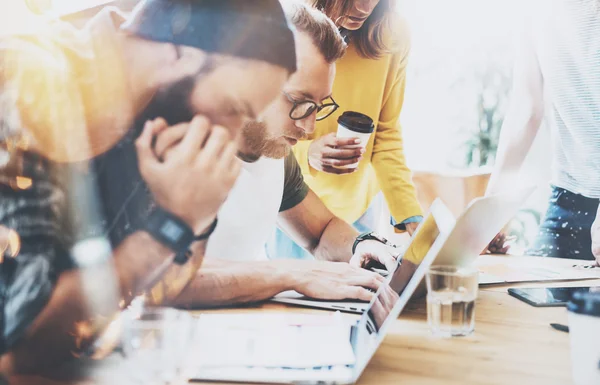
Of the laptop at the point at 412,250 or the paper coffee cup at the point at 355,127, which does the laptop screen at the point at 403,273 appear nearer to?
the laptop at the point at 412,250

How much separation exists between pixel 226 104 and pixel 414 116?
748mm

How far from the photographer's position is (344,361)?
0.75m

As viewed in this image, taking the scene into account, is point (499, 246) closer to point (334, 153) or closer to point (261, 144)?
point (334, 153)

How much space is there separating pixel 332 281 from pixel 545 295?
0.48 meters

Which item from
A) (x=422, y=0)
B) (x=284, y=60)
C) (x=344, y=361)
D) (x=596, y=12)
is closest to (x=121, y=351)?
(x=344, y=361)

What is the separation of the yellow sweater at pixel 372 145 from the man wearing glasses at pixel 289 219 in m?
0.03

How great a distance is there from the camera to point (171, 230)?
96 centimetres

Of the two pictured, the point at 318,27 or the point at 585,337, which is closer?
the point at 585,337

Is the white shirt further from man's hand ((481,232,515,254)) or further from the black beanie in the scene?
the black beanie

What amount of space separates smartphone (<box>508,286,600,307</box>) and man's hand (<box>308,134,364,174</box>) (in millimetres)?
524

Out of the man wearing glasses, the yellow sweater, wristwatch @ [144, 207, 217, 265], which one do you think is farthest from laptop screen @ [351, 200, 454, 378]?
the yellow sweater

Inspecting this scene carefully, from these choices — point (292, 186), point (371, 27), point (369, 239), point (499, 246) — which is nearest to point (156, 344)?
point (292, 186)

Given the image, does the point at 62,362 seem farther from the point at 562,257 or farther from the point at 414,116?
the point at 562,257

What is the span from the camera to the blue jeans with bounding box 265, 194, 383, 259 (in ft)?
4.33
